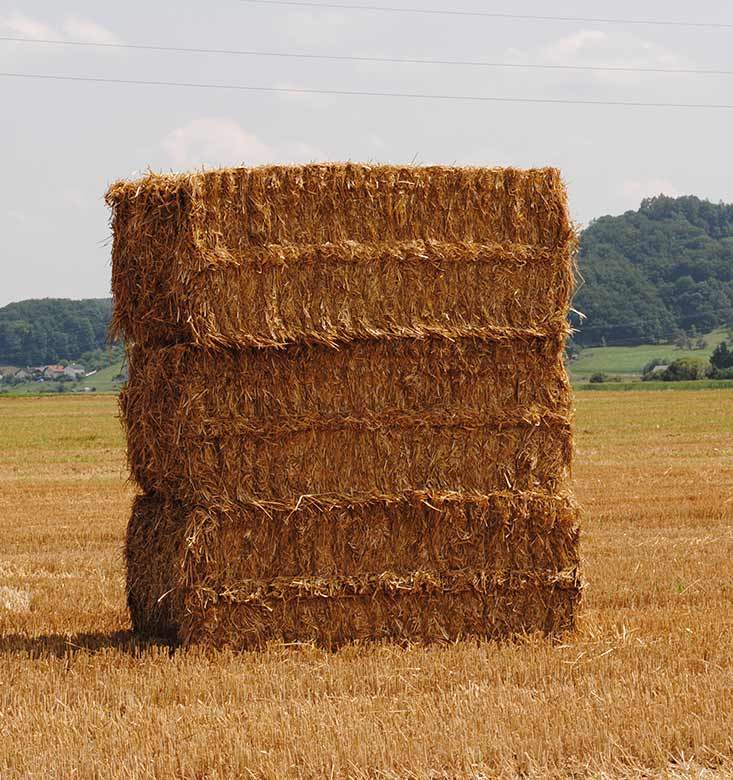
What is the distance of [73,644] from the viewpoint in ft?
27.4

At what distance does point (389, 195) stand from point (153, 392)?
201 cm

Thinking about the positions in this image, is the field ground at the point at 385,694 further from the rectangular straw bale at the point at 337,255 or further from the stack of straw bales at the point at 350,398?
the rectangular straw bale at the point at 337,255

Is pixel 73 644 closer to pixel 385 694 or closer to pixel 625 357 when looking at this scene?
pixel 385 694

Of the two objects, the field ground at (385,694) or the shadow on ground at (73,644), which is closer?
the field ground at (385,694)

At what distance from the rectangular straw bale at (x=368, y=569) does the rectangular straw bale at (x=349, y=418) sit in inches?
6.2

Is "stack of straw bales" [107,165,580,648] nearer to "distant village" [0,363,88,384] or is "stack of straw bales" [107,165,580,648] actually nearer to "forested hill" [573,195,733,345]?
"distant village" [0,363,88,384]

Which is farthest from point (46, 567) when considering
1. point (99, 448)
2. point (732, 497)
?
point (99, 448)

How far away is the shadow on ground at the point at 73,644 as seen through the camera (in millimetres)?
8109

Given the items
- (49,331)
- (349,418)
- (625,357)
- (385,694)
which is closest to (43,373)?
(49,331)

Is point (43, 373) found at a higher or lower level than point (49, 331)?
lower

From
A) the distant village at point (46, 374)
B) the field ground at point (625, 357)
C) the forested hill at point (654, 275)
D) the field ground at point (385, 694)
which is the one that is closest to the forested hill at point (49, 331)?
the distant village at point (46, 374)

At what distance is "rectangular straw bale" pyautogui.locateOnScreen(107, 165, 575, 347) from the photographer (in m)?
8.03

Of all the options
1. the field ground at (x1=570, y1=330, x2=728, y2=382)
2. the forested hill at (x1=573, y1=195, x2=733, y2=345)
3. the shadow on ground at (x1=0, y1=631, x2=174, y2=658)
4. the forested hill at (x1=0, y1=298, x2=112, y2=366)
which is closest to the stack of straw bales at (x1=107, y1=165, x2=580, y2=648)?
the shadow on ground at (x1=0, y1=631, x2=174, y2=658)

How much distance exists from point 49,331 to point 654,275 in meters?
56.6
